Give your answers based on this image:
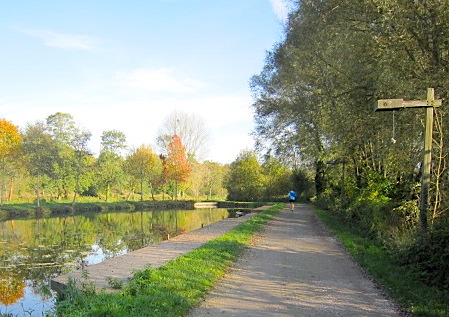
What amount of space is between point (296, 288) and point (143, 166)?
4882 cm

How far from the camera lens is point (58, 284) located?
298 inches

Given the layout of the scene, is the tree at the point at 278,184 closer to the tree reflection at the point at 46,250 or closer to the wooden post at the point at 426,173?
the tree reflection at the point at 46,250

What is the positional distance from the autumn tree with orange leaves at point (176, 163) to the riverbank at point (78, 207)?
4307 millimetres

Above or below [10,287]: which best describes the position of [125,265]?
above

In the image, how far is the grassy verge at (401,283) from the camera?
5.25m

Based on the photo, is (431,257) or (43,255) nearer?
(431,257)

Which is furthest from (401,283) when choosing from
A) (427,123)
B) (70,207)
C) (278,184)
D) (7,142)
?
(278,184)

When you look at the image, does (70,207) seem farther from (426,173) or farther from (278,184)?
(426,173)

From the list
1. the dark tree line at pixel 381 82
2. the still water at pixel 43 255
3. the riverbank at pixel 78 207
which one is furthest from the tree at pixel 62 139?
the dark tree line at pixel 381 82

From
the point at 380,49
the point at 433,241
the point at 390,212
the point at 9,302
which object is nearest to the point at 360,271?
the point at 433,241

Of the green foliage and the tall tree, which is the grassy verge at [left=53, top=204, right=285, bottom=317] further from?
the tall tree

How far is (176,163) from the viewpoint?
5491 cm

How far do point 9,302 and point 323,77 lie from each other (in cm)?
1251

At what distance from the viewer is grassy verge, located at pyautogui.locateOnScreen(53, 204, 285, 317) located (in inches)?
199
